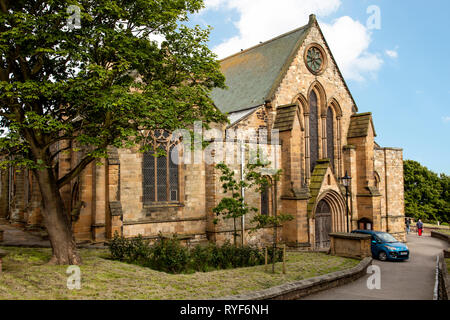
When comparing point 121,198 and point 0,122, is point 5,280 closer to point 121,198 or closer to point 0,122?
point 0,122

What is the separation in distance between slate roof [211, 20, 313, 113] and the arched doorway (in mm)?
7960

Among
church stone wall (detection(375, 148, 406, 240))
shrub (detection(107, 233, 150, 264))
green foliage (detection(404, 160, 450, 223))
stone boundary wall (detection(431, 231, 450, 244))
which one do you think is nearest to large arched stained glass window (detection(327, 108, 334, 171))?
church stone wall (detection(375, 148, 406, 240))

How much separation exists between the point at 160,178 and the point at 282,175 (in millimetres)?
7619

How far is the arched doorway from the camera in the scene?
2402 cm

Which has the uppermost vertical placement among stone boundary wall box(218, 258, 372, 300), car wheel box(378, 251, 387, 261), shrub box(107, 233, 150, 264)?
shrub box(107, 233, 150, 264)

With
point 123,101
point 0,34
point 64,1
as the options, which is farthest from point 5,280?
point 64,1

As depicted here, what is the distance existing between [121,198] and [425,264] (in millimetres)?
15566

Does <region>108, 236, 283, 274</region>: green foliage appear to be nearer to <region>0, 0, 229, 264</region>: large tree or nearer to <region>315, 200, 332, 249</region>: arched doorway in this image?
<region>0, 0, 229, 264</region>: large tree

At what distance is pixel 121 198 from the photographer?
17.0 metres

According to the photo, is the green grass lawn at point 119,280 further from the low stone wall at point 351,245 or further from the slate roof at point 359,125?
the slate roof at point 359,125

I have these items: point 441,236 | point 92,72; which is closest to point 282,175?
point 92,72

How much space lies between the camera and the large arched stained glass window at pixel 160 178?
720 inches

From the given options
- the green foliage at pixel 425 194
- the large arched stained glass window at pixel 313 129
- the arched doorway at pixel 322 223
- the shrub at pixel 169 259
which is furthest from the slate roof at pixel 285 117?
the green foliage at pixel 425 194
